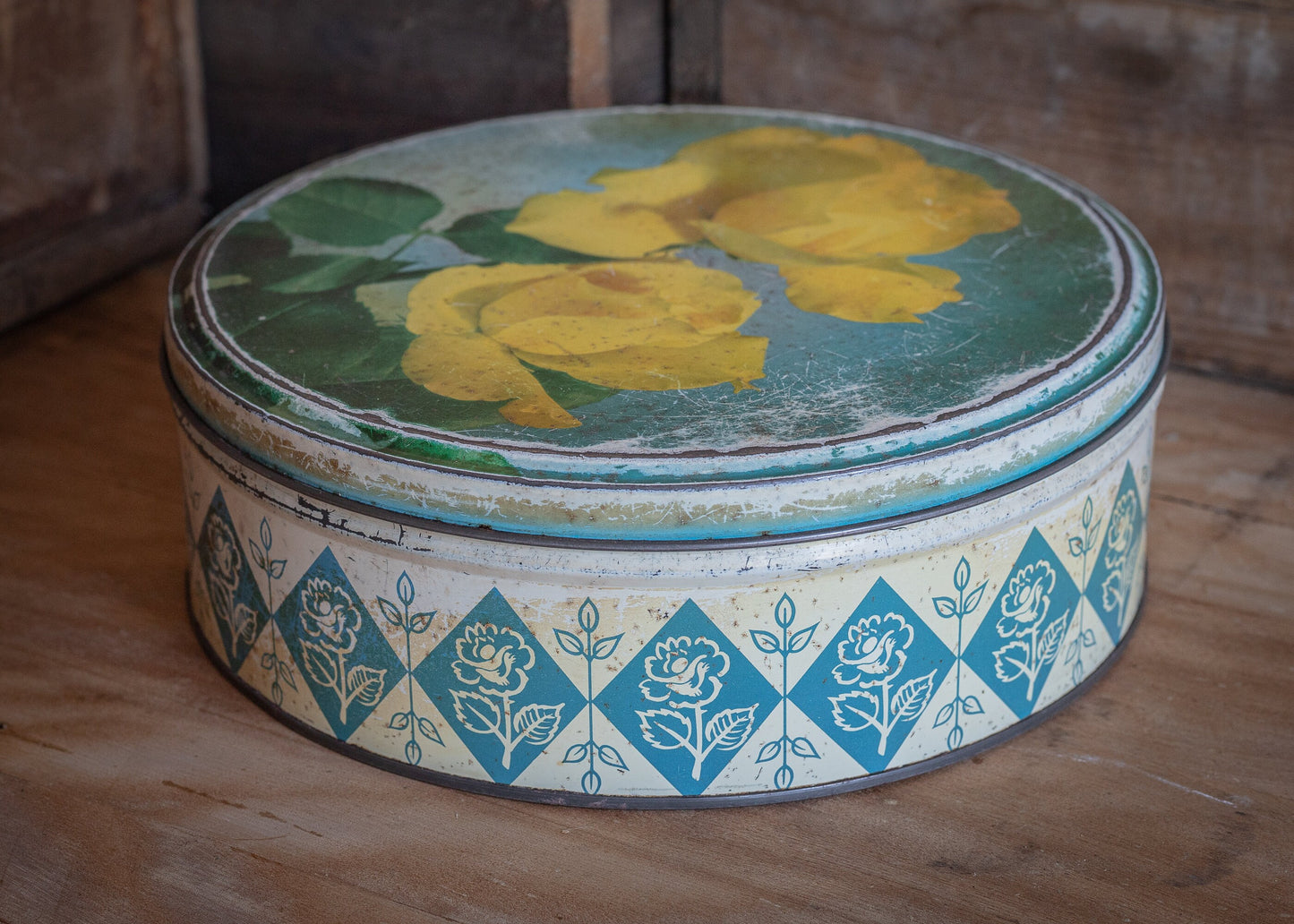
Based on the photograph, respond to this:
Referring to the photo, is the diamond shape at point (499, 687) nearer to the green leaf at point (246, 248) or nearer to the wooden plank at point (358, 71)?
the green leaf at point (246, 248)

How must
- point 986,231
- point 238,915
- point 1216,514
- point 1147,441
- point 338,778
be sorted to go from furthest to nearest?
1. point 1216,514
2. point 986,231
3. point 1147,441
4. point 338,778
5. point 238,915

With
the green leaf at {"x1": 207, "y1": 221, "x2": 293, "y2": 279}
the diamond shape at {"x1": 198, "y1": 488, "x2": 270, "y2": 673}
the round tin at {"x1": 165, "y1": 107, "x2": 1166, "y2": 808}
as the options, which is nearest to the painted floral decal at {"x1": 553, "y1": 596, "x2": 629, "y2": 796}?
the round tin at {"x1": 165, "y1": 107, "x2": 1166, "y2": 808}

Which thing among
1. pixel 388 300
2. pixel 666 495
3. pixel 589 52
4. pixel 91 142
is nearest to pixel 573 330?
pixel 388 300

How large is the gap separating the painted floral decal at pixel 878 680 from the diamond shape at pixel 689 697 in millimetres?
63

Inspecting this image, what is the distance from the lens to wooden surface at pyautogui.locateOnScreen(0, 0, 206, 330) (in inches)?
82.7

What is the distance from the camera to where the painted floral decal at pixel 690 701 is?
1.19 m

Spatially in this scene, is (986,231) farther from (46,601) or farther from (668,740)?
(46,601)

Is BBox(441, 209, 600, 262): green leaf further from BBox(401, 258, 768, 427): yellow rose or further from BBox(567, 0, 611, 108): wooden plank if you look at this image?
BBox(567, 0, 611, 108): wooden plank

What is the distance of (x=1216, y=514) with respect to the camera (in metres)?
1.71

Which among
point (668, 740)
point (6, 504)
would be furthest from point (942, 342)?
point (6, 504)

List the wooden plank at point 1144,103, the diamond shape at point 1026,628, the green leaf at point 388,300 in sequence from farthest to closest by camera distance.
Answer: the wooden plank at point 1144,103
the green leaf at point 388,300
the diamond shape at point 1026,628

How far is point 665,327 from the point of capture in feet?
4.52

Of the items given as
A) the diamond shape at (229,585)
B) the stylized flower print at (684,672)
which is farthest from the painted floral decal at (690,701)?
the diamond shape at (229,585)

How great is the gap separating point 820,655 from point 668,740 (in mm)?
139
